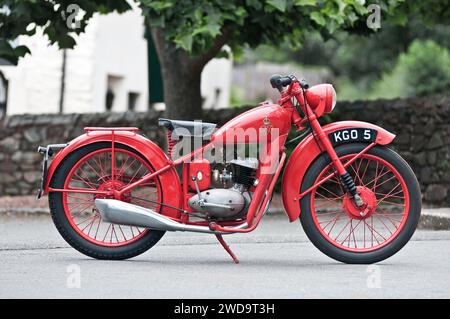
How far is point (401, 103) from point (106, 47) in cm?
915

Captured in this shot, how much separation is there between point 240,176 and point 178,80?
7.05m

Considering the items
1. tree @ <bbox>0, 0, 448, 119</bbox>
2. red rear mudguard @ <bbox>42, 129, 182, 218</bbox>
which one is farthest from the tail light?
tree @ <bbox>0, 0, 448, 119</bbox>

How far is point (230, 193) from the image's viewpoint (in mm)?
7910

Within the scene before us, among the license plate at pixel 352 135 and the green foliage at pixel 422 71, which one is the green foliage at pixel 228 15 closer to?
the license plate at pixel 352 135

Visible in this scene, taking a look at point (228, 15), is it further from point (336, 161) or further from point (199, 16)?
point (336, 161)

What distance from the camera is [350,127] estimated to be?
7.93 meters

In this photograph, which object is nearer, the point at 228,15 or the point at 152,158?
the point at 152,158

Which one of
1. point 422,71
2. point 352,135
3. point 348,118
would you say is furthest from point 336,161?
point 422,71

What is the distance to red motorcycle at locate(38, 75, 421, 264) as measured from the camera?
7895mm

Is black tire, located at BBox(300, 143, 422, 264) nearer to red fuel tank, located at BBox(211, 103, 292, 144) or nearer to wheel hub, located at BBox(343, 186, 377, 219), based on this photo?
wheel hub, located at BBox(343, 186, 377, 219)

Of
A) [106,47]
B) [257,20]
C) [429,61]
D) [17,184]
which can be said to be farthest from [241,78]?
[257,20]

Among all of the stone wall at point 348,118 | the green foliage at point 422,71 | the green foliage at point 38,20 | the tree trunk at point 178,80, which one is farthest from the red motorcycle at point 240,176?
the green foliage at point 422,71

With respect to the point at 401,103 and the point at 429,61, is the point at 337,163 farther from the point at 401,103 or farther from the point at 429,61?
the point at 429,61

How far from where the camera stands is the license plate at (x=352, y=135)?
7.89 m
